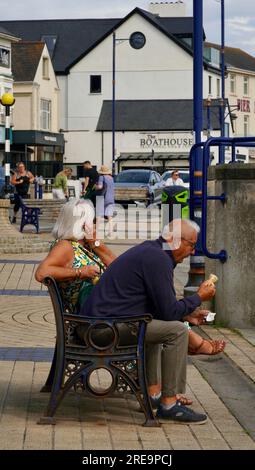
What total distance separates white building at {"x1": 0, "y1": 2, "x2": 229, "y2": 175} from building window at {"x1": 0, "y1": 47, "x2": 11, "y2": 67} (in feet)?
36.2

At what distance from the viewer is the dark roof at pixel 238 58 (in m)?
114

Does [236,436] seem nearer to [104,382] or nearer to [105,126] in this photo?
[104,382]

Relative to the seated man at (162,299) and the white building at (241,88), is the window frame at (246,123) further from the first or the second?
the seated man at (162,299)

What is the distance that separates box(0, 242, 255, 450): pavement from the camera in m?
7.02

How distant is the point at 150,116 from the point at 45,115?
359 inches

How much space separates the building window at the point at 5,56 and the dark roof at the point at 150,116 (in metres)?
11.9

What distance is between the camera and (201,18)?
14.2m

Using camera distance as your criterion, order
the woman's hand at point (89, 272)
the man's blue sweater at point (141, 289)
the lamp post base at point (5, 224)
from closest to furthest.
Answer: the man's blue sweater at point (141, 289), the woman's hand at point (89, 272), the lamp post base at point (5, 224)

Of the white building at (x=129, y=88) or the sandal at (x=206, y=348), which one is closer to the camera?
the sandal at (x=206, y=348)

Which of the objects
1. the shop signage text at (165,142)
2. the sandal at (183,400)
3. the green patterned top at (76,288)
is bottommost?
the sandal at (183,400)

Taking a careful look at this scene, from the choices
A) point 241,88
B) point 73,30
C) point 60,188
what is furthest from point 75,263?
point 241,88

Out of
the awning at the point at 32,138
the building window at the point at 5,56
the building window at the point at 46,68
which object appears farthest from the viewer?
the building window at the point at 46,68

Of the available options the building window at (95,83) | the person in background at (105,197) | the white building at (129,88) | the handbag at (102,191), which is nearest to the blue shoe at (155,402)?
the person in background at (105,197)
